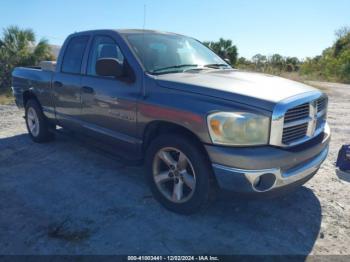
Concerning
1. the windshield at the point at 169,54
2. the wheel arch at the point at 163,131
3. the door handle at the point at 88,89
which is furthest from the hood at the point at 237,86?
the door handle at the point at 88,89

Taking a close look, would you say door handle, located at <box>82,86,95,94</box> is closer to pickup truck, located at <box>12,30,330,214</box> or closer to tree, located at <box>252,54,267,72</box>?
pickup truck, located at <box>12,30,330,214</box>

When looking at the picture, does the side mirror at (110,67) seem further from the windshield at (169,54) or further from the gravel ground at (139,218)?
the gravel ground at (139,218)

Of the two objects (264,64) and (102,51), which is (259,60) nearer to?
(264,64)

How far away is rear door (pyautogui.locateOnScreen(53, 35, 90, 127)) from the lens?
4.72 m

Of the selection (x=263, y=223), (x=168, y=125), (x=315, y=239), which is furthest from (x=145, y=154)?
(x=315, y=239)

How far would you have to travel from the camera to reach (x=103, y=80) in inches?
165

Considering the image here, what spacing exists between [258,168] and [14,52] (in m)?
16.1

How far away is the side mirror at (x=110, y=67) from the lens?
3.68 metres

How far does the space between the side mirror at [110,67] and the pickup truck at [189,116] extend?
0.01 m

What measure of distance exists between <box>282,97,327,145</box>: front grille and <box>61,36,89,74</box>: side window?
3.04 m

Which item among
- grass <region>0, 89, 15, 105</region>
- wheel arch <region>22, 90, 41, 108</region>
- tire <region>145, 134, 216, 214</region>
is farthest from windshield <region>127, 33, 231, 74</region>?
grass <region>0, 89, 15, 105</region>

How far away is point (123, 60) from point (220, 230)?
2242 mm

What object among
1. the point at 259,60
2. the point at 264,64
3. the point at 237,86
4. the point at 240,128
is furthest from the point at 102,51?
the point at 259,60

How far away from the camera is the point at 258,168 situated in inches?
115
